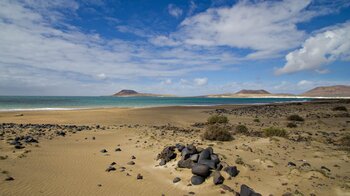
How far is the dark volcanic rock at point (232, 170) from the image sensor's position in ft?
21.5

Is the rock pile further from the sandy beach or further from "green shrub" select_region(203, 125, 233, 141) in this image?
→ "green shrub" select_region(203, 125, 233, 141)

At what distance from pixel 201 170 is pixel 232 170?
965 millimetres

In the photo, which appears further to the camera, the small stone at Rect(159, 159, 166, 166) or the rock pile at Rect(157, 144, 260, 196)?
the small stone at Rect(159, 159, 166, 166)

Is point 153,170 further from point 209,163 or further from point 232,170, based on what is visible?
point 232,170

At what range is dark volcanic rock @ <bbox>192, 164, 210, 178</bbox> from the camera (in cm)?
646

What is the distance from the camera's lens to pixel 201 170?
6480 mm

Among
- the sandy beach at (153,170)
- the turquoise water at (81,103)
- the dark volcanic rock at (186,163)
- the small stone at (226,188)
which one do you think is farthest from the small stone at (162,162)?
the turquoise water at (81,103)

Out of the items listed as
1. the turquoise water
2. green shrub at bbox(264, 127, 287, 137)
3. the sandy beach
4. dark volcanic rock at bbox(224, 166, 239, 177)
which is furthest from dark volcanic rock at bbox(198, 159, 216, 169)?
the turquoise water

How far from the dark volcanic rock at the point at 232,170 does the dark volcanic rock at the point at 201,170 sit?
2.04 ft

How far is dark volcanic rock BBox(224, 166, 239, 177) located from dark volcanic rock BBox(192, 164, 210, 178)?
0.62 m

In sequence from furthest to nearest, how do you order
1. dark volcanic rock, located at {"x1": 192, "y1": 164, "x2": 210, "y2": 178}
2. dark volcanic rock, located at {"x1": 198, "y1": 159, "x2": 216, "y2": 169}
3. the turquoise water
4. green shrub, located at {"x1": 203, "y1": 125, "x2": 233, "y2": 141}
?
the turquoise water → green shrub, located at {"x1": 203, "y1": 125, "x2": 233, "y2": 141} → dark volcanic rock, located at {"x1": 198, "y1": 159, "x2": 216, "y2": 169} → dark volcanic rock, located at {"x1": 192, "y1": 164, "x2": 210, "y2": 178}

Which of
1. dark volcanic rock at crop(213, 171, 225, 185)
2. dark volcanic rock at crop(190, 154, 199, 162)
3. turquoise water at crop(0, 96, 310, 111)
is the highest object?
turquoise water at crop(0, 96, 310, 111)

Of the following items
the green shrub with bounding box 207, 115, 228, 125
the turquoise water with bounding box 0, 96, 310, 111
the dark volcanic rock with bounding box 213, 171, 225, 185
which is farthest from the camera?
the turquoise water with bounding box 0, 96, 310, 111

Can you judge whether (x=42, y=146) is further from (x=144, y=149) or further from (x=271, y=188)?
(x=271, y=188)
